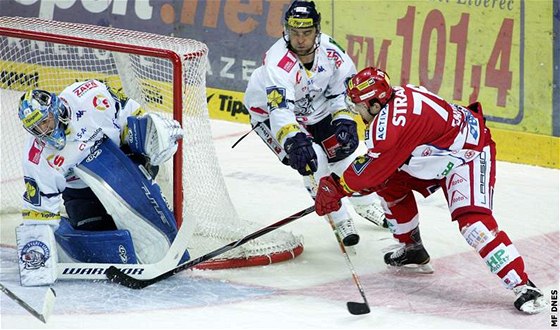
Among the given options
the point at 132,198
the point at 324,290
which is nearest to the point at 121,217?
the point at 132,198

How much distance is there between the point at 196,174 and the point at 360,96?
3.55 ft

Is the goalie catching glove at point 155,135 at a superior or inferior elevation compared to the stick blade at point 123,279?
superior

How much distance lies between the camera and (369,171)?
4.71 meters

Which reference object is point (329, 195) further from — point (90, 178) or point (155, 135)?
point (90, 178)

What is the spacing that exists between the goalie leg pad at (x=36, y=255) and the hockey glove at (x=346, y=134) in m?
1.35

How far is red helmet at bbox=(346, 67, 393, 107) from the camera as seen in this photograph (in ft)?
15.5

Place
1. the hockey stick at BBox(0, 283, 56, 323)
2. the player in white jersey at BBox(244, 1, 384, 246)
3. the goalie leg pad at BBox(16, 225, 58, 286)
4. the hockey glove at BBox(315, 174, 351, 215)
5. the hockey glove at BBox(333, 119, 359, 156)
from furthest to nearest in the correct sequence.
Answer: the hockey glove at BBox(333, 119, 359, 156), the player in white jersey at BBox(244, 1, 384, 246), the goalie leg pad at BBox(16, 225, 58, 286), the hockey glove at BBox(315, 174, 351, 215), the hockey stick at BBox(0, 283, 56, 323)

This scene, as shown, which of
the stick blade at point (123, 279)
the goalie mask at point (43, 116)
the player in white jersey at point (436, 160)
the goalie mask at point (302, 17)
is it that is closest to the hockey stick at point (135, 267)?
the stick blade at point (123, 279)

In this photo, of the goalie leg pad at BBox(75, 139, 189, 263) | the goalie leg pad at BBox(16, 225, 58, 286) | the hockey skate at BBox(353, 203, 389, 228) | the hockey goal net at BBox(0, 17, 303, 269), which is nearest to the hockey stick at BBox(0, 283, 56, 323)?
the goalie leg pad at BBox(16, 225, 58, 286)

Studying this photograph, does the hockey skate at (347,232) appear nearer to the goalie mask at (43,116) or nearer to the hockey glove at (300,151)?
the hockey glove at (300,151)

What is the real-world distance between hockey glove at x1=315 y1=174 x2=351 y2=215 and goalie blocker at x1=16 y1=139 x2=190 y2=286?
716 mm

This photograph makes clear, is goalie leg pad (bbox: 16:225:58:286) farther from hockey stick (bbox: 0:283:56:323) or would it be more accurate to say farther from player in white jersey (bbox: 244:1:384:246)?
player in white jersey (bbox: 244:1:384:246)

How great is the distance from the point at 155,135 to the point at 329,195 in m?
0.81

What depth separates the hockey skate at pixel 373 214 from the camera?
593cm
